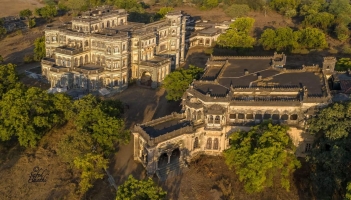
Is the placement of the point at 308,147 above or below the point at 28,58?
below

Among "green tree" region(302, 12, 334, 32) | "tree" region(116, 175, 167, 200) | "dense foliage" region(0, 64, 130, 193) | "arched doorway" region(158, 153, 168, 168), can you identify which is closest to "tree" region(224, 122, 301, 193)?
"arched doorway" region(158, 153, 168, 168)

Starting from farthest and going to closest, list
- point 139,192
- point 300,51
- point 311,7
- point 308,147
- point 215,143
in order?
point 311,7 < point 300,51 < point 215,143 < point 308,147 < point 139,192

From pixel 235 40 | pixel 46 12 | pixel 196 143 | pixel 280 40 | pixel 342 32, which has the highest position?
pixel 342 32

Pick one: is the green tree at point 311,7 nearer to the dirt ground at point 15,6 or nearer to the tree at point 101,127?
the tree at point 101,127

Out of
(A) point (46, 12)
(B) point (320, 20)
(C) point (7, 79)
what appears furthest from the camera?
(A) point (46, 12)

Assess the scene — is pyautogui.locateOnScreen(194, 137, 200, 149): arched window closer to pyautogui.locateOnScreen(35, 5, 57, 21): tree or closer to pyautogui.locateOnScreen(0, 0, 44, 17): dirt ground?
pyautogui.locateOnScreen(35, 5, 57, 21): tree

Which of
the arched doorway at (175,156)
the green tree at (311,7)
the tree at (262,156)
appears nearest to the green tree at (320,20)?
the green tree at (311,7)

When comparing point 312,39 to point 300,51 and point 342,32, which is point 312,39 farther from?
point 342,32

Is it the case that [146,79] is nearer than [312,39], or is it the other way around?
[146,79]


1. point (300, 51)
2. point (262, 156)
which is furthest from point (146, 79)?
point (262, 156)
